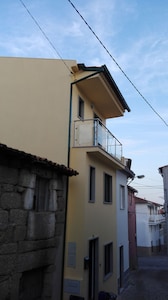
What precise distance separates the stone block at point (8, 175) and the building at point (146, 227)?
31.5 meters

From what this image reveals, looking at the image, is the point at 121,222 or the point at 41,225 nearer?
the point at 41,225

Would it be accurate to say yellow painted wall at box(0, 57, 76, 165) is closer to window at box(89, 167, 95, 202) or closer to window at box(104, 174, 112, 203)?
window at box(89, 167, 95, 202)

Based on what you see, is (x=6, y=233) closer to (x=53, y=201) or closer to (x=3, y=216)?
(x=3, y=216)

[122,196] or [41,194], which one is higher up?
[122,196]

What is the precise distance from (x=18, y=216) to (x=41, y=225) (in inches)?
42.7

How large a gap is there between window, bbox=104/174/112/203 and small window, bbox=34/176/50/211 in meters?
4.46

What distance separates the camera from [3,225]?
574 cm

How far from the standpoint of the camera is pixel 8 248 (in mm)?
5879

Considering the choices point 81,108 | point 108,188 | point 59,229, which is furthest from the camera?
point 108,188

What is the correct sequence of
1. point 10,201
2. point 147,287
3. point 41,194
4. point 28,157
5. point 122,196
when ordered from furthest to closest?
point 122,196 < point 147,287 < point 41,194 < point 28,157 < point 10,201

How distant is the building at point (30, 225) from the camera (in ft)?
19.2

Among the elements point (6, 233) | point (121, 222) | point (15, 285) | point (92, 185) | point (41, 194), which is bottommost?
point (15, 285)

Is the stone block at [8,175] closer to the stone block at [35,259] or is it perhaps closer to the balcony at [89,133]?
the stone block at [35,259]

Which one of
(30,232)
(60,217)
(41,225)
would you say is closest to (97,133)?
(60,217)
